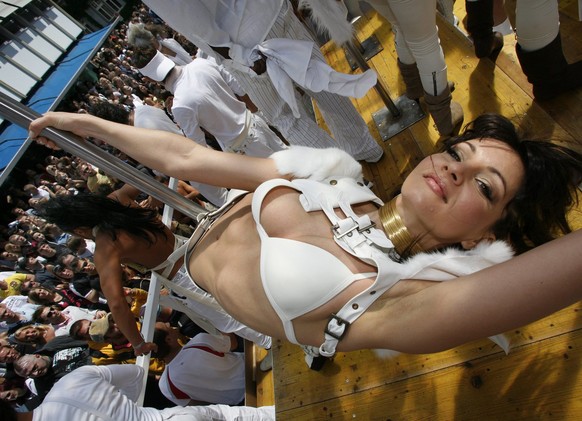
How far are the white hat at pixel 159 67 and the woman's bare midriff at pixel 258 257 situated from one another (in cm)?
193

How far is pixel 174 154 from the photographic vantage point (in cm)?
163

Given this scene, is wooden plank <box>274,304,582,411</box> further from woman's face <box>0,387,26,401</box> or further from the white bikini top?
woman's face <box>0,387,26,401</box>

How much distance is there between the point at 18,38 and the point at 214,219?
18.1 metres

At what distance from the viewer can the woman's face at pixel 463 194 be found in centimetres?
130

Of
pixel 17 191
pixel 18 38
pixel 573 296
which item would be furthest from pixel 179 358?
pixel 18 38

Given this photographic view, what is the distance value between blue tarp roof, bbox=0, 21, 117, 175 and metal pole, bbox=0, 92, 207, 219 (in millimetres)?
8170

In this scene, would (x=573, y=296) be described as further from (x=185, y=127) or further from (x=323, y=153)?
(x=185, y=127)

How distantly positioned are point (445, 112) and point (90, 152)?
210 cm

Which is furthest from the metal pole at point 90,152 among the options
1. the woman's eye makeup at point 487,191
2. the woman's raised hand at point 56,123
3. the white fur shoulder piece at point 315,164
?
the woman's eye makeup at point 487,191

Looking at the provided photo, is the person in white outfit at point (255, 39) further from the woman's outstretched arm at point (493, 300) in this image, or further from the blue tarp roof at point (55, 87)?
the blue tarp roof at point (55, 87)

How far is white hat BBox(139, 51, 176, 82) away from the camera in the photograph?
117 inches

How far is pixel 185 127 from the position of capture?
9.31 feet

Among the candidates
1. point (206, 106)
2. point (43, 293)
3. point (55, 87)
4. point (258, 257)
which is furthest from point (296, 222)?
point (55, 87)

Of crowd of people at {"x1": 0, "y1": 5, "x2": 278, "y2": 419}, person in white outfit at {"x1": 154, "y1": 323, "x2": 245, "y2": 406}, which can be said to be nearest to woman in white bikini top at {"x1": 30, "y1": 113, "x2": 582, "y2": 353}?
crowd of people at {"x1": 0, "y1": 5, "x2": 278, "y2": 419}
